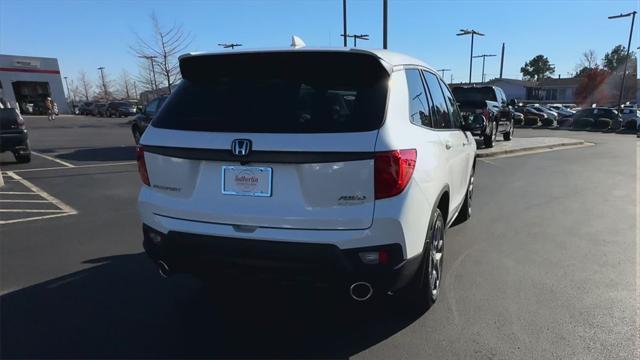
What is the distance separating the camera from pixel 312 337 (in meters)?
3.17

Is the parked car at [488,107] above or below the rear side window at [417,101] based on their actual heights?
below

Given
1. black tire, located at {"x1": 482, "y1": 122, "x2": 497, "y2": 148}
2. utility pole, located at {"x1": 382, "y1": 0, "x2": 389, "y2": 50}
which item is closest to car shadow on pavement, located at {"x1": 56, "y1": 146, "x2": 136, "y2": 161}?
utility pole, located at {"x1": 382, "y1": 0, "x2": 389, "y2": 50}

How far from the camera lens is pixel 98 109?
160ft

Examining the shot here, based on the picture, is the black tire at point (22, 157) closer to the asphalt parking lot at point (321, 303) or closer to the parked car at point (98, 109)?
the asphalt parking lot at point (321, 303)

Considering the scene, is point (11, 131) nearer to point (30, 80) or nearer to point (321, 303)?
point (321, 303)

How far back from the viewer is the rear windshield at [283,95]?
8.77 ft

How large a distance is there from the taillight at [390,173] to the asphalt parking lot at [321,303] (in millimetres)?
772

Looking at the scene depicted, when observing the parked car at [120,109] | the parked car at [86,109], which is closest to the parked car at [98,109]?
the parked car at [86,109]

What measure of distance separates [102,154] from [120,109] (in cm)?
3481

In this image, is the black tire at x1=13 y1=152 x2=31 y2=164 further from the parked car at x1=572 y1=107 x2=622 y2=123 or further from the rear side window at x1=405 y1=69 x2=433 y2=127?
the parked car at x1=572 y1=107 x2=622 y2=123

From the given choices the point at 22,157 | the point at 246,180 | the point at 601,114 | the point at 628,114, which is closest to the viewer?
the point at 246,180

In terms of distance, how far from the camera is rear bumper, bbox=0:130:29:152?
1053cm

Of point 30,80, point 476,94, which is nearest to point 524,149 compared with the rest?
point 476,94

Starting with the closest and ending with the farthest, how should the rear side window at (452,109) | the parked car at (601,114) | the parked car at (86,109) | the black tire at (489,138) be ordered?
the rear side window at (452,109)
the black tire at (489,138)
the parked car at (601,114)
the parked car at (86,109)
